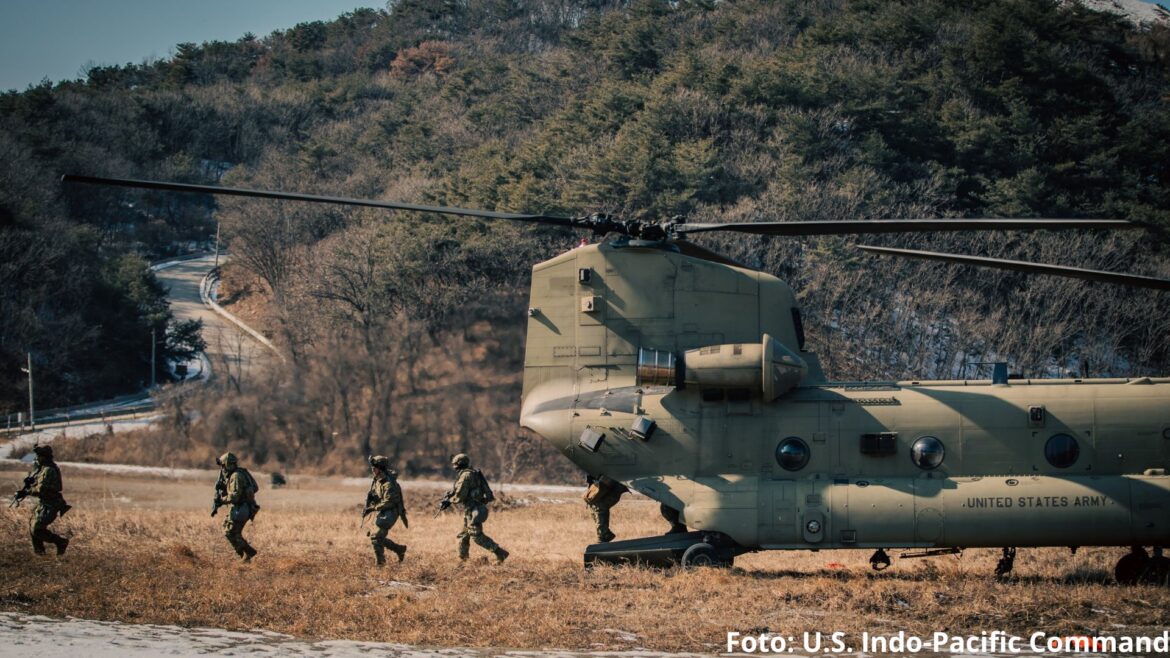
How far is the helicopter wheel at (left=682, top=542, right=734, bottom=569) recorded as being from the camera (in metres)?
16.3

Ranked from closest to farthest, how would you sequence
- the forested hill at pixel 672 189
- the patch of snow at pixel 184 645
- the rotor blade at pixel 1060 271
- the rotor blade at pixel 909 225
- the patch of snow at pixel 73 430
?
the patch of snow at pixel 184 645, the rotor blade at pixel 909 225, the rotor blade at pixel 1060 271, the forested hill at pixel 672 189, the patch of snow at pixel 73 430

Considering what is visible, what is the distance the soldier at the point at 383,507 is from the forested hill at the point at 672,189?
39.3 ft

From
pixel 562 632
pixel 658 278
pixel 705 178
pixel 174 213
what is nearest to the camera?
pixel 562 632

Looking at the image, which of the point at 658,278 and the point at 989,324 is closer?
the point at 658,278

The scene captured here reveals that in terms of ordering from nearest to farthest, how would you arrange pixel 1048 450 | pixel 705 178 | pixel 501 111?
1. pixel 1048 450
2. pixel 705 178
3. pixel 501 111

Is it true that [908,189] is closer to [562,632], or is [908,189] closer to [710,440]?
[710,440]

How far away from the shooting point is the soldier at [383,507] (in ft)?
57.1

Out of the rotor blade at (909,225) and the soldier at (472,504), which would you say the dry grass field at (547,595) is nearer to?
the soldier at (472,504)

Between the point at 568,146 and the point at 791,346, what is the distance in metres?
41.8

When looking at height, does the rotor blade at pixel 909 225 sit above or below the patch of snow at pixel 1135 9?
below

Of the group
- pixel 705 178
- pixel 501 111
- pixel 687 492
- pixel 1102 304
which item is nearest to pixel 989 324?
pixel 1102 304

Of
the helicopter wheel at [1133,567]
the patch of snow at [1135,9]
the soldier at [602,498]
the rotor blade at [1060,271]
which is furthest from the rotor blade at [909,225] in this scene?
the patch of snow at [1135,9]

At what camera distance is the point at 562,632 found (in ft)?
43.8

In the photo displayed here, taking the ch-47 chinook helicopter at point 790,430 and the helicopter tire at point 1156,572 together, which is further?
the helicopter tire at point 1156,572
